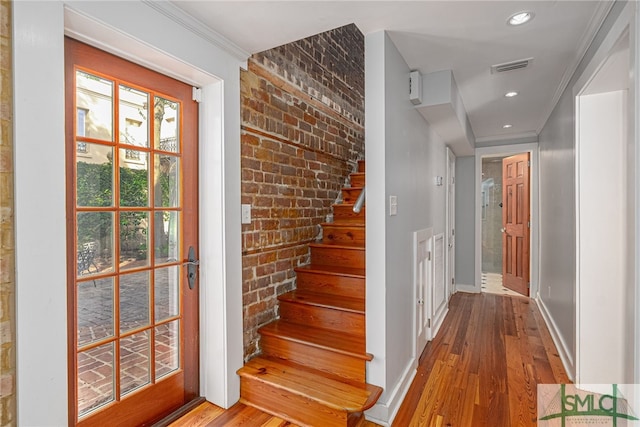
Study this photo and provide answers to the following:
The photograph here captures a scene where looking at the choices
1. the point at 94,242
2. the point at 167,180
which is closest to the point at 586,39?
the point at 167,180

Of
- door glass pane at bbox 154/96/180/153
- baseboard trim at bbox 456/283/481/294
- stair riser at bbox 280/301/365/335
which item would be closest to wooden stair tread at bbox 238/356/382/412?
stair riser at bbox 280/301/365/335

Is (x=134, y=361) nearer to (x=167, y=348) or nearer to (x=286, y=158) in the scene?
(x=167, y=348)

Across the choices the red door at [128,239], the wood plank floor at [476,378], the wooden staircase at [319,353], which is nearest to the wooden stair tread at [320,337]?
the wooden staircase at [319,353]

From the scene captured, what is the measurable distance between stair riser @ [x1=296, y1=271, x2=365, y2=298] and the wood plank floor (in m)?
0.77

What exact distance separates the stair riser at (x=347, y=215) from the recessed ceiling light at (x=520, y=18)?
173 centimetres

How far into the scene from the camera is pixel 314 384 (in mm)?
1932

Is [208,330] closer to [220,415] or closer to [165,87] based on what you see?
[220,415]

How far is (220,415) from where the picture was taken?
6.39ft

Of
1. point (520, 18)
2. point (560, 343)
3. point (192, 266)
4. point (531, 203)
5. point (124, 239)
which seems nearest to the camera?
point (124, 239)

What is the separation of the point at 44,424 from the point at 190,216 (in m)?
1.12

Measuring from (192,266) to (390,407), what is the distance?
1452mm

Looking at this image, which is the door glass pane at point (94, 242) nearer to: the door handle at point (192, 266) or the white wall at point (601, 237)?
the door handle at point (192, 266)

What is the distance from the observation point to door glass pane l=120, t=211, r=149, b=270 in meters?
1.67

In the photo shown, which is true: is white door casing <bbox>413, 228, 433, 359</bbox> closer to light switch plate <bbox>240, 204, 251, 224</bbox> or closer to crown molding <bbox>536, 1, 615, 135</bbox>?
light switch plate <bbox>240, 204, 251, 224</bbox>
